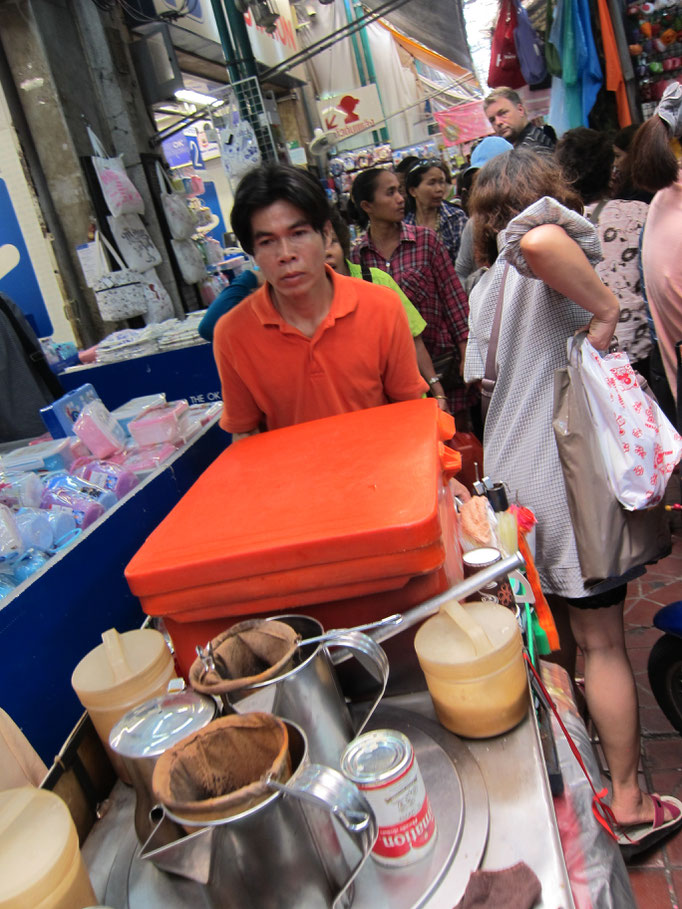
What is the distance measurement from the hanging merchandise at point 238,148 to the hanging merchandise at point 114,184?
0.74 metres

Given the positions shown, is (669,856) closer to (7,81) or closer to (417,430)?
(417,430)

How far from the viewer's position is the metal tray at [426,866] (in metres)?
0.79

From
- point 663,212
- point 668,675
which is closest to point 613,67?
point 663,212

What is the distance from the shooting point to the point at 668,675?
2234 millimetres

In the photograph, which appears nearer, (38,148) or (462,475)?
(462,475)

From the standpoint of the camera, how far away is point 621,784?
6.60 feet

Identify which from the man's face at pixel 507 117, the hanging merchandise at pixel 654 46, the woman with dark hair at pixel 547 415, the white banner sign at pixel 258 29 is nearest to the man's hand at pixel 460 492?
the woman with dark hair at pixel 547 415

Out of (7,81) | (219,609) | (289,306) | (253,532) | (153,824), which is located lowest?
(153,824)

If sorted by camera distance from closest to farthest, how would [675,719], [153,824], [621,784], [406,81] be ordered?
[153,824] < [621,784] < [675,719] < [406,81]

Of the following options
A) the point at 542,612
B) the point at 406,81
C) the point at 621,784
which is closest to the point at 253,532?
the point at 542,612

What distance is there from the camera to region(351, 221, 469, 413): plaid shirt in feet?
11.7

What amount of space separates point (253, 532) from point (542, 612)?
848 millimetres

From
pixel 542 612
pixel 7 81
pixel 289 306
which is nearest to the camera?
pixel 542 612

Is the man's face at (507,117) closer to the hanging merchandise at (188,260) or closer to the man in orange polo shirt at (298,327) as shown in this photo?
the hanging merchandise at (188,260)
